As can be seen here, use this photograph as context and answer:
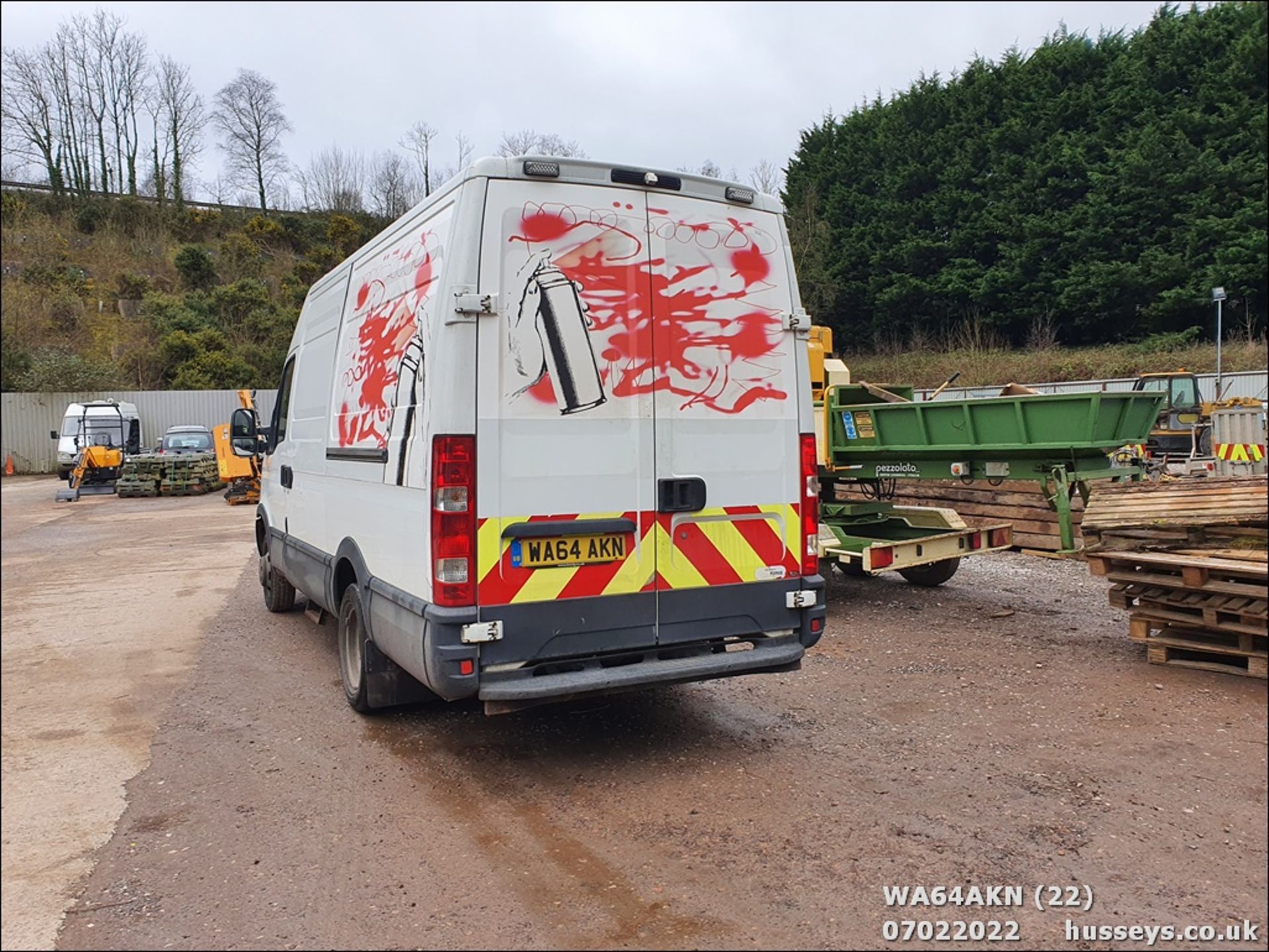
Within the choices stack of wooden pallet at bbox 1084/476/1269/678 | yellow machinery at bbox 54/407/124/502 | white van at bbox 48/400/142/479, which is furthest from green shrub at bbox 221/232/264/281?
stack of wooden pallet at bbox 1084/476/1269/678

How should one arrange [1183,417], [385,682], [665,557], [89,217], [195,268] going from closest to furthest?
[665,557], [89,217], [385,682], [195,268], [1183,417]

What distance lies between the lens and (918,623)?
7.87m

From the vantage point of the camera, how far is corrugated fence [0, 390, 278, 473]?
7.33ft

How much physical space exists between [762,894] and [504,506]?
6.49 feet

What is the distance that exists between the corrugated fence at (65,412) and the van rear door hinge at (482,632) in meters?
1.78

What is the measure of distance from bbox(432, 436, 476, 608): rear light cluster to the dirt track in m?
1.05

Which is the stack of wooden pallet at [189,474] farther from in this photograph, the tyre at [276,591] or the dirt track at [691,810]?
the dirt track at [691,810]

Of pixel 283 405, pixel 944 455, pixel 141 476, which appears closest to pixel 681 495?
pixel 283 405

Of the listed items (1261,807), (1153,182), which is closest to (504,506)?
(1261,807)

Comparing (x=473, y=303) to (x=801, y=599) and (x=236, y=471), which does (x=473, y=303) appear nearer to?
(x=801, y=599)

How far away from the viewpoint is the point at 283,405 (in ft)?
24.7

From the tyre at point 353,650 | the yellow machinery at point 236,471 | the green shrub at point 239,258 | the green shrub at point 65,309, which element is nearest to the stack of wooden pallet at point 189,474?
the yellow machinery at point 236,471

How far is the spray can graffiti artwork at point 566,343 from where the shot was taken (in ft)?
13.9

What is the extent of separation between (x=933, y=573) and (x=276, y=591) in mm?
6667
